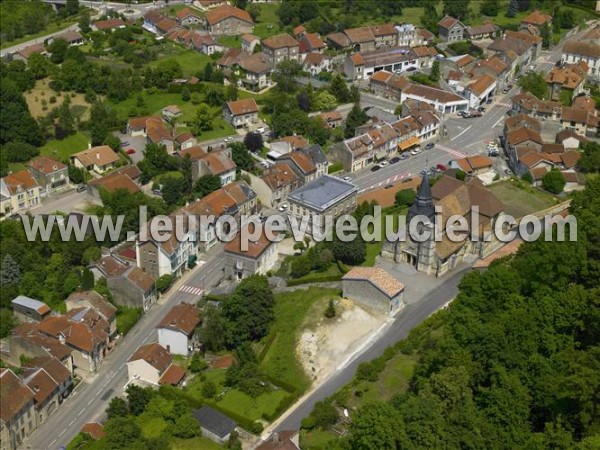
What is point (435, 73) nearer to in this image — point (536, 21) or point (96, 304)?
point (536, 21)

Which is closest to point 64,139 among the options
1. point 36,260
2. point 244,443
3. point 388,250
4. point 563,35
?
point 36,260

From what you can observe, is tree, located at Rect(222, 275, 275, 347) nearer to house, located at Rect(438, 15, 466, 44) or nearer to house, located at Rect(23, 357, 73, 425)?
house, located at Rect(23, 357, 73, 425)

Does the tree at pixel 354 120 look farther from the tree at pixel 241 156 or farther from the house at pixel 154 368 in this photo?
the house at pixel 154 368

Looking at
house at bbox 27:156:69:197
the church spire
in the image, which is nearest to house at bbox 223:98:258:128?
house at bbox 27:156:69:197

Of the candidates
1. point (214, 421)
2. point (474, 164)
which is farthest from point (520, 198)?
point (214, 421)

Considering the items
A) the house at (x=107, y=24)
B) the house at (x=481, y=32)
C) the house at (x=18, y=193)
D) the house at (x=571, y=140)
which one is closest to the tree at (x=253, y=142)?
the house at (x=18, y=193)
